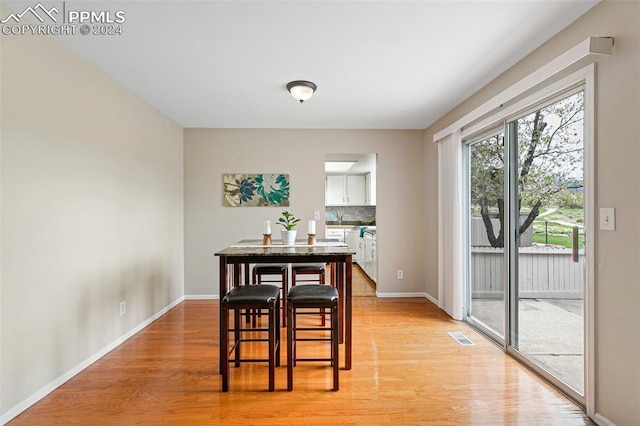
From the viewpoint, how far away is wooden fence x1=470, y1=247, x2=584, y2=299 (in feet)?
→ 7.25

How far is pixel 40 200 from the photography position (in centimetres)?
214

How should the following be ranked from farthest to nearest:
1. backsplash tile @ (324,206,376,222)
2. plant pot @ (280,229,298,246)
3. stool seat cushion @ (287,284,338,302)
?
backsplash tile @ (324,206,376,222) < plant pot @ (280,229,298,246) < stool seat cushion @ (287,284,338,302)

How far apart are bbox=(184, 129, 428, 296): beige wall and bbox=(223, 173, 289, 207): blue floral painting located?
0.08 meters

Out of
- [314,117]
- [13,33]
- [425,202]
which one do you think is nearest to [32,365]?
[13,33]

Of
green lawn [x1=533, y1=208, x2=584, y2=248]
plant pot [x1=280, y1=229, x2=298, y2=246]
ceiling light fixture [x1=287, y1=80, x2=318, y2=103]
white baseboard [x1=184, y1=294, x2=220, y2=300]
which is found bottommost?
white baseboard [x1=184, y1=294, x2=220, y2=300]

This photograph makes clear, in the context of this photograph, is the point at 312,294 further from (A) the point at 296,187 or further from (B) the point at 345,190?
(B) the point at 345,190

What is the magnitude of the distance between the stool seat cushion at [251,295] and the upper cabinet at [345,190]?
5561mm

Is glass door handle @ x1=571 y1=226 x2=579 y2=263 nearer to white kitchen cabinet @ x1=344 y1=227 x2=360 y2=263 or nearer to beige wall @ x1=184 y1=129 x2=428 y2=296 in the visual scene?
beige wall @ x1=184 y1=129 x2=428 y2=296

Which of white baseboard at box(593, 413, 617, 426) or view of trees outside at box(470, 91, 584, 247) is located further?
view of trees outside at box(470, 91, 584, 247)

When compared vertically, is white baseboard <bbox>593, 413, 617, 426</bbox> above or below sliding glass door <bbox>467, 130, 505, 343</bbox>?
below

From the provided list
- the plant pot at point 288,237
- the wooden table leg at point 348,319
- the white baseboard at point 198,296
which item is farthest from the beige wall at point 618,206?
the white baseboard at point 198,296

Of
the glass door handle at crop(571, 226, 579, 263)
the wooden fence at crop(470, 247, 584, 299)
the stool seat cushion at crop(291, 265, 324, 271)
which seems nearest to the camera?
the glass door handle at crop(571, 226, 579, 263)

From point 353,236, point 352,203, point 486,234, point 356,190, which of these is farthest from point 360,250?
point 486,234

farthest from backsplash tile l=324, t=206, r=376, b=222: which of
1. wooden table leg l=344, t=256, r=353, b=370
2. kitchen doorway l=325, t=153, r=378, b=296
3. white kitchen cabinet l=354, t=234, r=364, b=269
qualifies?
wooden table leg l=344, t=256, r=353, b=370
